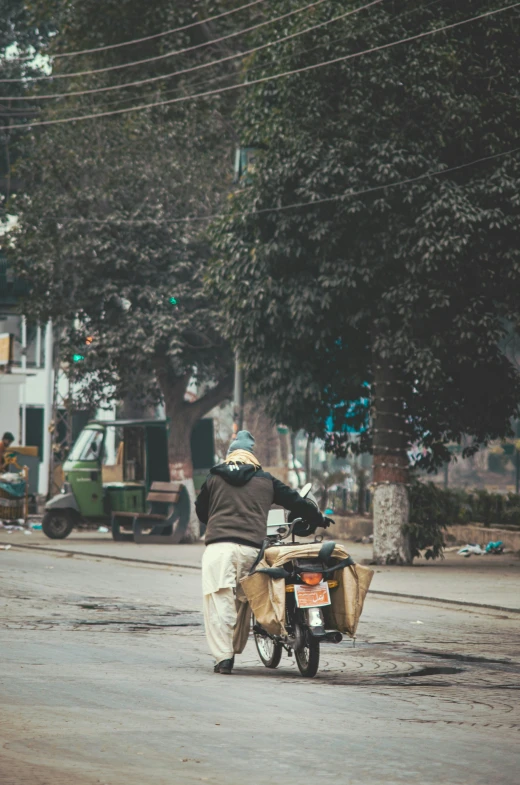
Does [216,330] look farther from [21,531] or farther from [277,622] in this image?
[277,622]

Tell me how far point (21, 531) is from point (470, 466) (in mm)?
44110

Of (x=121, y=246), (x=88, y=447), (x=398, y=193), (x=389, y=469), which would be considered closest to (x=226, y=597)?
(x=398, y=193)

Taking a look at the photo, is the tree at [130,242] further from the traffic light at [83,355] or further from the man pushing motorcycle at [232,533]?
the man pushing motorcycle at [232,533]

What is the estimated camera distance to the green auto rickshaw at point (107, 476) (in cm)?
2873

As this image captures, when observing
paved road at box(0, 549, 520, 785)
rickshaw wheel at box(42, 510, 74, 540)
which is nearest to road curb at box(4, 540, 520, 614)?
paved road at box(0, 549, 520, 785)

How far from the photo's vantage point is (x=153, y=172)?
98.2 feet

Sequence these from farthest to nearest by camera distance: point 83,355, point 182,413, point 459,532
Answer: point 182,413, point 83,355, point 459,532

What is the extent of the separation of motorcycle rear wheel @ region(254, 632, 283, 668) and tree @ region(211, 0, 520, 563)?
408 inches

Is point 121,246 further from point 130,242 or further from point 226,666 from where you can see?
point 226,666

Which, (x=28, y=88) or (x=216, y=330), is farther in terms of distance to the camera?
(x=28, y=88)

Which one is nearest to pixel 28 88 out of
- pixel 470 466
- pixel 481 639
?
pixel 481 639

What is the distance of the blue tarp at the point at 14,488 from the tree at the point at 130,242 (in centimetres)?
290

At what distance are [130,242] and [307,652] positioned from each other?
20.8 metres

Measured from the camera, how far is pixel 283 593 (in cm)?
968
